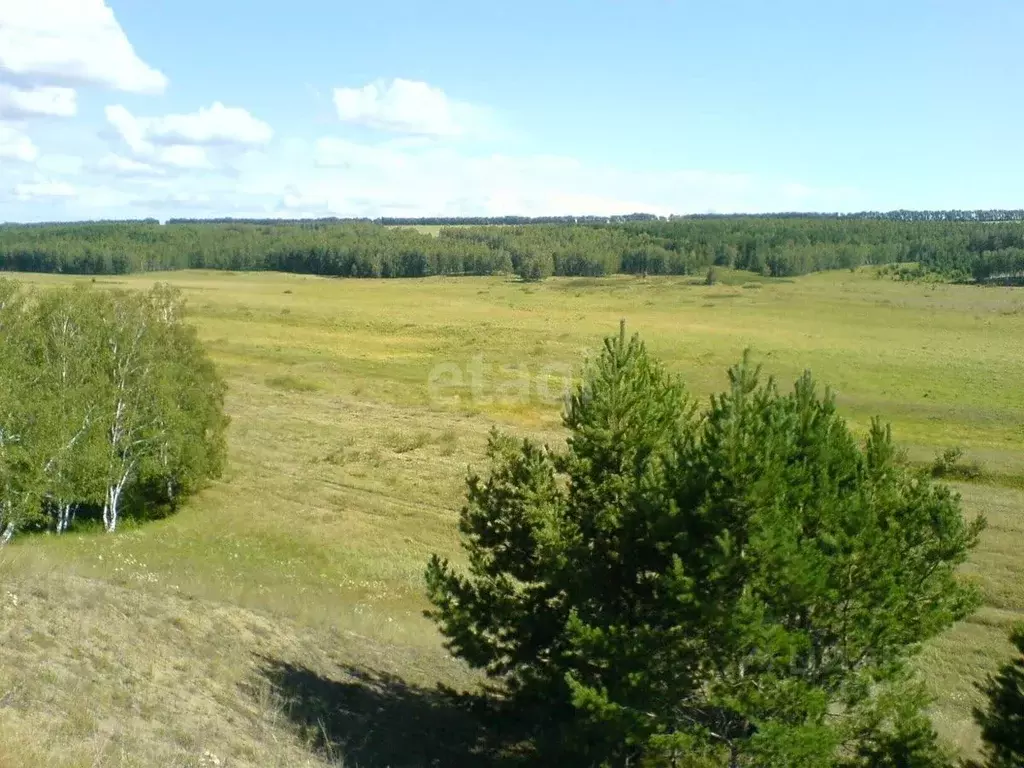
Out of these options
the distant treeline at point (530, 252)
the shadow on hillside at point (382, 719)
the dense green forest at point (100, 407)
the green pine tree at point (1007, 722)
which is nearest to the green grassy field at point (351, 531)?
A: the shadow on hillside at point (382, 719)

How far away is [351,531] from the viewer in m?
34.3

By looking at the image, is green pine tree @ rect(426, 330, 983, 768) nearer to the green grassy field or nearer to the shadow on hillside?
the shadow on hillside

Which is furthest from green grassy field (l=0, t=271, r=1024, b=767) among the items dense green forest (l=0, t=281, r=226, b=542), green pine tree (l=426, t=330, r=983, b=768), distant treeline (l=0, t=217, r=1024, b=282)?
distant treeline (l=0, t=217, r=1024, b=282)

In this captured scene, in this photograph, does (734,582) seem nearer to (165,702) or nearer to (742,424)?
(742,424)

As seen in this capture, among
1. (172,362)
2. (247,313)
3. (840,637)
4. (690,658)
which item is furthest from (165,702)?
(247,313)

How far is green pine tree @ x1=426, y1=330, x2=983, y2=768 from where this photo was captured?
1230cm

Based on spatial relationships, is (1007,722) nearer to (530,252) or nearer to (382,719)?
(382,719)

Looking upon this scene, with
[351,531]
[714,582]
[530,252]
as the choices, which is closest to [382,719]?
[714,582]

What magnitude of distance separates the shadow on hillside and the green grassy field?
68 mm

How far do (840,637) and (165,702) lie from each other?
399 inches

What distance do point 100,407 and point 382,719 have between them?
20.7m

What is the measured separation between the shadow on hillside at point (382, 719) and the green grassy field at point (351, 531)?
0.07m

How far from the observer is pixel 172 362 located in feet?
117

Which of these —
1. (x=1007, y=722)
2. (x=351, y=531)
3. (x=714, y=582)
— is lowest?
(x=351, y=531)
